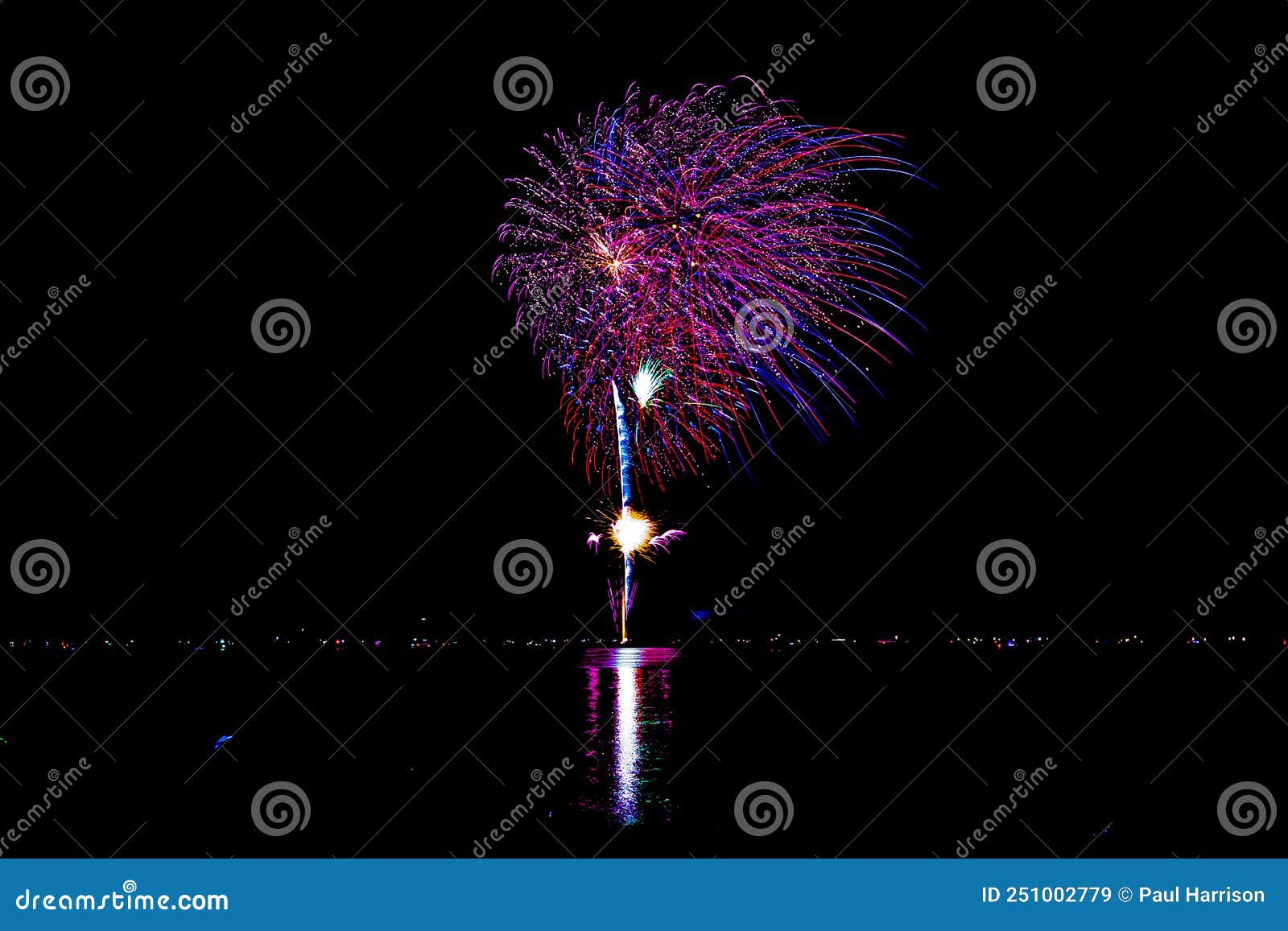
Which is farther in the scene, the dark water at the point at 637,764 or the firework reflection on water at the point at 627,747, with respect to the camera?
the firework reflection on water at the point at 627,747

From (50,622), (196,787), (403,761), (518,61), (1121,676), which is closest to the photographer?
(196,787)

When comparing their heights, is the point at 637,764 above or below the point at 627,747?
above

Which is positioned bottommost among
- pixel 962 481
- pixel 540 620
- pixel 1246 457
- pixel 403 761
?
pixel 540 620

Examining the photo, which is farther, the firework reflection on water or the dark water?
the firework reflection on water

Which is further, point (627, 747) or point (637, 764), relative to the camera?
point (627, 747)

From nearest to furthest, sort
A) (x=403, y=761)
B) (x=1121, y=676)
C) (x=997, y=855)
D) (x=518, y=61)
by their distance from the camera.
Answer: (x=997, y=855), (x=403, y=761), (x=518, y=61), (x=1121, y=676)

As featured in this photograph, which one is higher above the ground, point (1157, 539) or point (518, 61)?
point (1157, 539)

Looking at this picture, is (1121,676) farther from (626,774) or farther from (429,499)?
(429,499)

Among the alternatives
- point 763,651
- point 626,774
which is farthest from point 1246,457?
point 626,774
